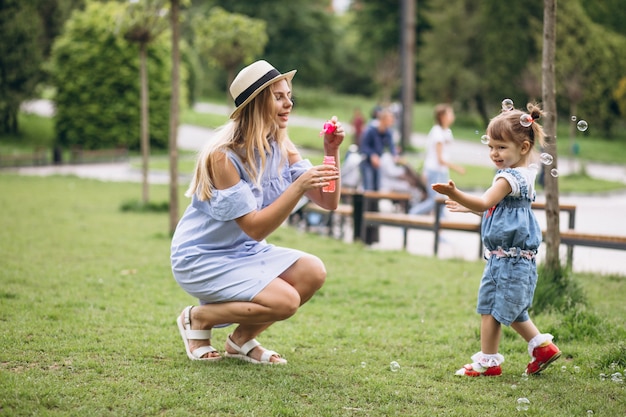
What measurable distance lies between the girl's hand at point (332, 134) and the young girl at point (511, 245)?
2.83 ft

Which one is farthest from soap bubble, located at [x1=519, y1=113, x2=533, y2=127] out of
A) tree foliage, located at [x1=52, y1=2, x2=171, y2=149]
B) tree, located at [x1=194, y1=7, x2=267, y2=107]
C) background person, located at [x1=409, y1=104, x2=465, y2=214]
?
tree foliage, located at [x1=52, y1=2, x2=171, y2=149]

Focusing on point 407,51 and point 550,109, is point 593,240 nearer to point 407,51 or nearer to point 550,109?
point 550,109

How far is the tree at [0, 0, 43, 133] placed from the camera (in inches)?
981

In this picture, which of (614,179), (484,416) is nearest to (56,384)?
(484,416)

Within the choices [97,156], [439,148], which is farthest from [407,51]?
[439,148]

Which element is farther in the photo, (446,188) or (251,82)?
(251,82)

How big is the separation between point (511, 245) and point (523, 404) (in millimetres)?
922

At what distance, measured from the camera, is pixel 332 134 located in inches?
169

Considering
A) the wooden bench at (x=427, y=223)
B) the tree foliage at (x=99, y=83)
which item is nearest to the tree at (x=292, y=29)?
the tree foliage at (x=99, y=83)

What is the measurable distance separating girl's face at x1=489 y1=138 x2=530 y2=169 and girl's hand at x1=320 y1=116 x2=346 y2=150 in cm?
87

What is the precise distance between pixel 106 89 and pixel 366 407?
2407 cm

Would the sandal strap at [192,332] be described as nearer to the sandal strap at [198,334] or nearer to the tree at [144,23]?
the sandal strap at [198,334]

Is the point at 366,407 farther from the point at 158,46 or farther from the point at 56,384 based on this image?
the point at 158,46

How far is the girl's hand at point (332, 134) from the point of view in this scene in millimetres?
4246
